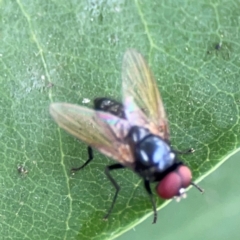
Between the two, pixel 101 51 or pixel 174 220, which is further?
pixel 174 220

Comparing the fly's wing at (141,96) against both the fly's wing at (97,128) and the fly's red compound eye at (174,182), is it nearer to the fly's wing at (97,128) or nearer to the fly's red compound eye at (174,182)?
the fly's wing at (97,128)

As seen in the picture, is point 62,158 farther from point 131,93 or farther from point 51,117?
point 131,93

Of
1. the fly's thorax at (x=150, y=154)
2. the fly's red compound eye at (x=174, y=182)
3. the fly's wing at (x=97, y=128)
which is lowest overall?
the fly's red compound eye at (x=174, y=182)

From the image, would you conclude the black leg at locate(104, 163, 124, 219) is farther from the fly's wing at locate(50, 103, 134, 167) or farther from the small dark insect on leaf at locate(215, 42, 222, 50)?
the small dark insect on leaf at locate(215, 42, 222, 50)

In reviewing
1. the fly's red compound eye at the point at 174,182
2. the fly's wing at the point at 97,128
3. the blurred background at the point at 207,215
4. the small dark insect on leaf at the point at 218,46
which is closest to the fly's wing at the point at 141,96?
the fly's wing at the point at 97,128

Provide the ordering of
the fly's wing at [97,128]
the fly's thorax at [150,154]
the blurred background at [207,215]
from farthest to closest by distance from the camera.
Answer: the blurred background at [207,215], the fly's thorax at [150,154], the fly's wing at [97,128]

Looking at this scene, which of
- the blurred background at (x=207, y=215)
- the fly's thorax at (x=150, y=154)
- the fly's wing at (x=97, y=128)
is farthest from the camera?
the blurred background at (x=207, y=215)

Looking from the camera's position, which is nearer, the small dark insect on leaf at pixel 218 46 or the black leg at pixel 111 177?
the small dark insect on leaf at pixel 218 46

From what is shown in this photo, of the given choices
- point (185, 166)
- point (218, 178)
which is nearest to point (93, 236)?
point (185, 166)
